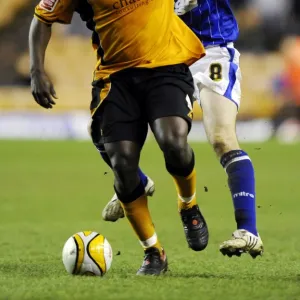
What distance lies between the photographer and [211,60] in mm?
6285

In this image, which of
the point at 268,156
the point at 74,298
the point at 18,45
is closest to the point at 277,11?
the point at 18,45

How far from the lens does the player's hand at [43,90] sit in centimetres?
536

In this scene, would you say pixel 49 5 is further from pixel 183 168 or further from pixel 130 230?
pixel 130 230

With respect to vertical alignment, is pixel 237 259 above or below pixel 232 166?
below

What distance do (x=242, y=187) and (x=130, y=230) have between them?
2.56 m

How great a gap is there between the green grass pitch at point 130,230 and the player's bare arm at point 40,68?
37.9 inches

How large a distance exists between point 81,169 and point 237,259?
7.92 meters

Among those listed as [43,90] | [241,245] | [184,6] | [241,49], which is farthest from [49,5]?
[241,49]

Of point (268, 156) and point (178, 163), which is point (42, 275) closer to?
point (178, 163)

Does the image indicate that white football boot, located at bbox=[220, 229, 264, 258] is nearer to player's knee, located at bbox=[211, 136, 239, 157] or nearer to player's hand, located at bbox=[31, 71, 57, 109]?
player's knee, located at bbox=[211, 136, 239, 157]

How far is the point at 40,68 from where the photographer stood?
5426 millimetres

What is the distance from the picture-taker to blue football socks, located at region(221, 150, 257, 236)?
5445mm

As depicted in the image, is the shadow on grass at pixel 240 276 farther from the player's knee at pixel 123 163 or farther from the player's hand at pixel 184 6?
the player's hand at pixel 184 6

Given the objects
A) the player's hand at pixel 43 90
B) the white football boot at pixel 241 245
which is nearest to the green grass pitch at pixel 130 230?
the white football boot at pixel 241 245
